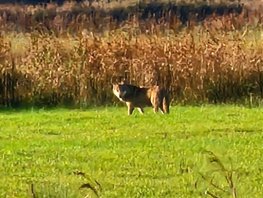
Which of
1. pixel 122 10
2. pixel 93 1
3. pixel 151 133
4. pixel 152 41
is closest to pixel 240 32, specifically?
pixel 152 41

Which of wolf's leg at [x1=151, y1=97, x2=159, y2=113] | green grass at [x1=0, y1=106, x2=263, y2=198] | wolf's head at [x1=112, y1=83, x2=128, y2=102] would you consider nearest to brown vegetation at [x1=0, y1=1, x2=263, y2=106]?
green grass at [x1=0, y1=106, x2=263, y2=198]

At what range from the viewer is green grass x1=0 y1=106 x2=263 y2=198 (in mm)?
8266

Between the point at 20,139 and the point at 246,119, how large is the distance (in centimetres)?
350

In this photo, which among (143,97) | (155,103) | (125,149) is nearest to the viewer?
(125,149)

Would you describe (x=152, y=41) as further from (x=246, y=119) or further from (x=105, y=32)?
(x=246, y=119)

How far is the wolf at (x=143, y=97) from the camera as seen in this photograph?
47.5ft

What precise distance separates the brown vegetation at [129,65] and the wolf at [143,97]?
4.76 ft

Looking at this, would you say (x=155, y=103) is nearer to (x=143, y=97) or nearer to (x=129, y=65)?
(x=143, y=97)

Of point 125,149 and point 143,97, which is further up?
point 143,97

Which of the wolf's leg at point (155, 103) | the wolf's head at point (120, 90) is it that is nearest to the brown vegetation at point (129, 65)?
the wolf's head at point (120, 90)

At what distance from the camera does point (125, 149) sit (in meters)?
10.7

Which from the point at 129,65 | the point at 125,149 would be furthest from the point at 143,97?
the point at 125,149

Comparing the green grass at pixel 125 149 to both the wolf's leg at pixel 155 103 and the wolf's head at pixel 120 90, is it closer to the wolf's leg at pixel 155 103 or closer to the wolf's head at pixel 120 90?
the wolf's leg at pixel 155 103

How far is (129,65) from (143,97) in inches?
76.1
